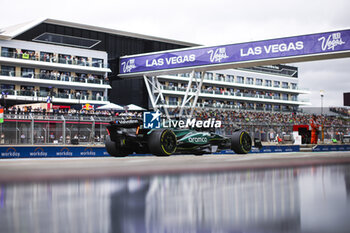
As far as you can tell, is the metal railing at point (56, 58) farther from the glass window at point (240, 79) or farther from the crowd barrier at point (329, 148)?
the crowd barrier at point (329, 148)

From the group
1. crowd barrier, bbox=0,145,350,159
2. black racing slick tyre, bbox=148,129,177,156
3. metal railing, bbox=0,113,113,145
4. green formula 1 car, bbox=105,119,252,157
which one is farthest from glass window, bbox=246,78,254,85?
black racing slick tyre, bbox=148,129,177,156

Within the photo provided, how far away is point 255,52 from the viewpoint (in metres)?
32.5

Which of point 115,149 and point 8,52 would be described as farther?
point 8,52

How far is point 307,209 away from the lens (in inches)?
239

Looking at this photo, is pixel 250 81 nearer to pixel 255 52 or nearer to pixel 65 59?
pixel 65 59

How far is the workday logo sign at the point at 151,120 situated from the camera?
624 inches

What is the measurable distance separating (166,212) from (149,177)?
14.9ft

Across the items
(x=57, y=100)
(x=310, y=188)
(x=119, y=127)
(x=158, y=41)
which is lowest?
(x=310, y=188)

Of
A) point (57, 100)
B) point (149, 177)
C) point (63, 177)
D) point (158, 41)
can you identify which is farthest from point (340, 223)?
point (158, 41)

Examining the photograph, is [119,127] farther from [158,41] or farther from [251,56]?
[158,41]

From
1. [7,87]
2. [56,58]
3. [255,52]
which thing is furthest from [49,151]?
[56,58]

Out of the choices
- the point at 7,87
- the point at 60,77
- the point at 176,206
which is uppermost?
the point at 60,77

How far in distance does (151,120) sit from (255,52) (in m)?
18.5

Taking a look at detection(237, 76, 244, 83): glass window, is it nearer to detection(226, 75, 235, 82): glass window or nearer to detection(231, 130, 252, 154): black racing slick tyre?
detection(226, 75, 235, 82): glass window
